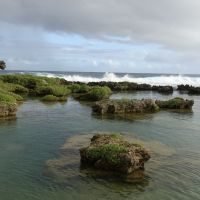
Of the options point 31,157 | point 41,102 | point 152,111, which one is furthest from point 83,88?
point 31,157

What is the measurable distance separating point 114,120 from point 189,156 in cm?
1450

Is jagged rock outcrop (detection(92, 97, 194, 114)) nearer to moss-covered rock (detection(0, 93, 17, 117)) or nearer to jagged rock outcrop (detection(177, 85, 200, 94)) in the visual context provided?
moss-covered rock (detection(0, 93, 17, 117))

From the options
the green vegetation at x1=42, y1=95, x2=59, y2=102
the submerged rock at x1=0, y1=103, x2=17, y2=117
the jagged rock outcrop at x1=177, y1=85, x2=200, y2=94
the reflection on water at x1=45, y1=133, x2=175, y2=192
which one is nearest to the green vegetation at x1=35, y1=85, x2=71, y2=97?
the green vegetation at x1=42, y1=95, x2=59, y2=102

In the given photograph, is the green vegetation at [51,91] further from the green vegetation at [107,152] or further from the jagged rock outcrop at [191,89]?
the green vegetation at [107,152]

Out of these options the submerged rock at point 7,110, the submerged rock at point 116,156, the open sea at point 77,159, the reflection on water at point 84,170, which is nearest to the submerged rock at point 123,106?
the open sea at point 77,159

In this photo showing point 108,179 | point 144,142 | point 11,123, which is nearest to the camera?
point 108,179

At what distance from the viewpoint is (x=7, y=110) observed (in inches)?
1505

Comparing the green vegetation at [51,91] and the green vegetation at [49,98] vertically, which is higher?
the green vegetation at [51,91]

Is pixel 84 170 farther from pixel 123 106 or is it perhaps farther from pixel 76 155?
pixel 123 106

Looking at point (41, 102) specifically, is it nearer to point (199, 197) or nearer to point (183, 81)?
point (199, 197)

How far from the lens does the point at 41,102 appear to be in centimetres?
5228

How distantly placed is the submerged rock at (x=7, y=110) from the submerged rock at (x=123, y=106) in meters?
9.40

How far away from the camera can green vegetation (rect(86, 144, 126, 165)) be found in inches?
808

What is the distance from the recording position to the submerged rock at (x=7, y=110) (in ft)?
124
